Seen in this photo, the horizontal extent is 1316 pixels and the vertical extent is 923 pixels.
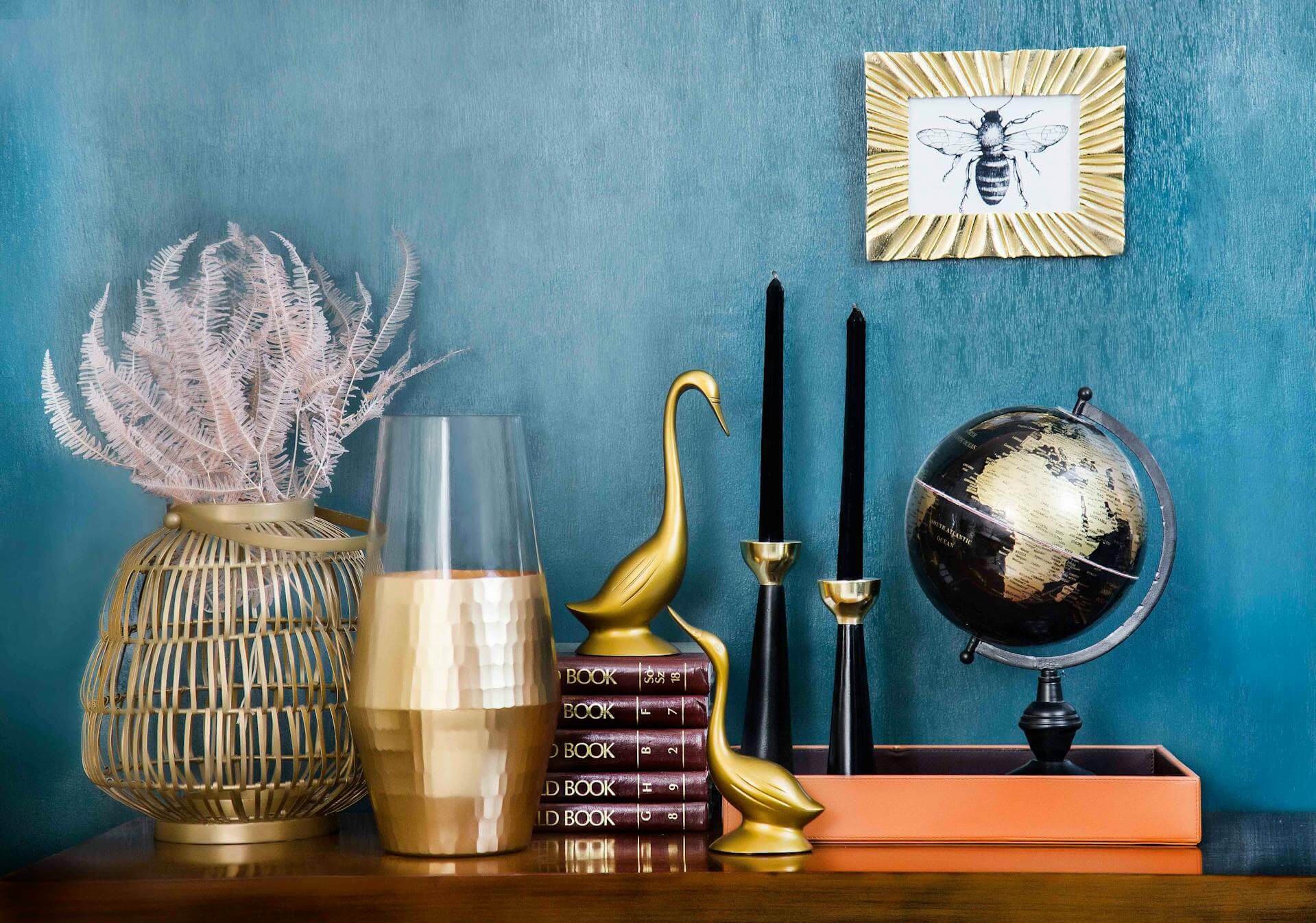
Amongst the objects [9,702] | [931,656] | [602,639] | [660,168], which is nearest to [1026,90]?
[660,168]

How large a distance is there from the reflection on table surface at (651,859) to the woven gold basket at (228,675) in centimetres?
5

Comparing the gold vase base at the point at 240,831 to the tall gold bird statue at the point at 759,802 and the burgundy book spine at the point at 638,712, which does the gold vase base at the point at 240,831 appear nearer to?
the burgundy book spine at the point at 638,712

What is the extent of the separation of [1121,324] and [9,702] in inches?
56.3

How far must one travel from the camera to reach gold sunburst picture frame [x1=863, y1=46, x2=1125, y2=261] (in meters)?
1.41

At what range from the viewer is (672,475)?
1.31 meters

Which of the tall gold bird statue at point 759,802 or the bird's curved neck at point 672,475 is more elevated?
the bird's curved neck at point 672,475

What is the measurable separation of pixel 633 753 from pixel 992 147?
2.70ft

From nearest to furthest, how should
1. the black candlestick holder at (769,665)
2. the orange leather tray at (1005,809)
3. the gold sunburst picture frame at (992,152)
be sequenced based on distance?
the orange leather tray at (1005,809) < the black candlestick holder at (769,665) < the gold sunburst picture frame at (992,152)

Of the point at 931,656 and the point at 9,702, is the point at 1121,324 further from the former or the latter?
the point at 9,702

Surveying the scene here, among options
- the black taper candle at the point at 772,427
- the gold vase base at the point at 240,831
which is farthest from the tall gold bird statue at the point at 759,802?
the gold vase base at the point at 240,831

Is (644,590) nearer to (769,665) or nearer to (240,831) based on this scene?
(769,665)

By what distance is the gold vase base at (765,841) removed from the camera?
3.67 ft

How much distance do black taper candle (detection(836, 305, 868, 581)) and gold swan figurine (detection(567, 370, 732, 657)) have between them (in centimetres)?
14

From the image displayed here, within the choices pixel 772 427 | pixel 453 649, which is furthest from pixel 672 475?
pixel 453 649
